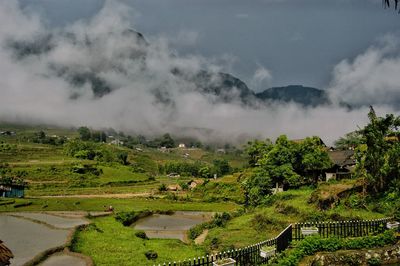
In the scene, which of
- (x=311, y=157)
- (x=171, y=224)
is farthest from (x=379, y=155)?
(x=171, y=224)

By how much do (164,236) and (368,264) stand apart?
2494 cm

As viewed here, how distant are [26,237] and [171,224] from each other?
19546 millimetres

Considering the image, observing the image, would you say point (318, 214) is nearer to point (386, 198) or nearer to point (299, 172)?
point (386, 198)

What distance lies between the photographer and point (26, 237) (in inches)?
1473

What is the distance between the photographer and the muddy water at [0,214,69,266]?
101ft

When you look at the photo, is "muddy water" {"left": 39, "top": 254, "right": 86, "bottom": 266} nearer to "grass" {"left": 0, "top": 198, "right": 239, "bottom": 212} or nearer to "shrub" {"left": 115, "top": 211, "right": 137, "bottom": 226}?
"shrub" {"left": 115, "top": 211, "right": 137, "bottom": 226}

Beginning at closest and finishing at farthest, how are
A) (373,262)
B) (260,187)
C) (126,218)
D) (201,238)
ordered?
1. (373,262)
2. (201,238)
3. (126,218)
4. (260,187)

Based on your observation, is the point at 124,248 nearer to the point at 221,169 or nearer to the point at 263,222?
the point at 263,222

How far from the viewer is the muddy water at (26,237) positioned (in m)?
30.7

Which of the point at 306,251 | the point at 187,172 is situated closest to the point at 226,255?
the point at 306,251

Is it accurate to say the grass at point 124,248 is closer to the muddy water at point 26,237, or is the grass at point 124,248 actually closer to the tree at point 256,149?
the muddy water at point 26,237

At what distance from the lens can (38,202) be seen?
68.8m

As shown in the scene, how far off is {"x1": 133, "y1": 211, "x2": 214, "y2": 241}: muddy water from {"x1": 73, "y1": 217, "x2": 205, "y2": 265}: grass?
5.77 metres

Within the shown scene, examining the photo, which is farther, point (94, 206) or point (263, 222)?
point (94, 206)
